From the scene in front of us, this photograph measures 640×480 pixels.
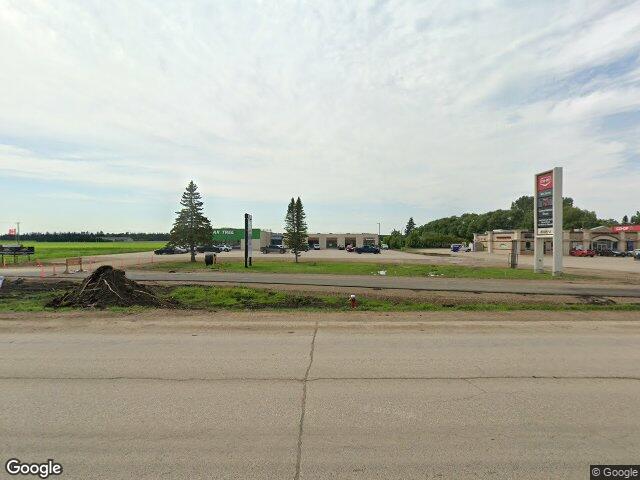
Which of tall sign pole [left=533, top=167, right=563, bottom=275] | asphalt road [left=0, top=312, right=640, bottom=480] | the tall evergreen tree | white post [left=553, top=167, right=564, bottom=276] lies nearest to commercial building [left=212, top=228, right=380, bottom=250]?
the tall evergreen tree

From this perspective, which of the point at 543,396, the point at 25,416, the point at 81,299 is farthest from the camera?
the point at 81,299

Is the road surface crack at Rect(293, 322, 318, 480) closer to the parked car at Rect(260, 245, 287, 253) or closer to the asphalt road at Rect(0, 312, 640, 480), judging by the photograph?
the asphalt road at Rect(0, 312, 640, 480)

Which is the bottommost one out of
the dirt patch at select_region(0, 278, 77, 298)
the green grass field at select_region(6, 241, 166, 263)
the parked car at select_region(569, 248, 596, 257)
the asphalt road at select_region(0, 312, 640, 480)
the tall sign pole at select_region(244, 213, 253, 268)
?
the dirt patch at select_region(0, 278, 77, 298)

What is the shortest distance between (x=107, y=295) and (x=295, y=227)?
32347 mm

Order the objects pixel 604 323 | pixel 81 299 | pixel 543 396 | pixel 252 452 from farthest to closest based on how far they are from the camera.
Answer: pixel 81 299 → pixel 604 323 → pixel 543 396 → pixel 252 452

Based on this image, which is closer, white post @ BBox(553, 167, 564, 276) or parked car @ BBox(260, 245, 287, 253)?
white post @ BBox(553, 167, 564, 276)

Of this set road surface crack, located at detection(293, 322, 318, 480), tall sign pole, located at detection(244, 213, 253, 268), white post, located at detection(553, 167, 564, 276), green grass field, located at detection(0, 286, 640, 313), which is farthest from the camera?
tall sign pole, located at detection(244, 213, 253, 268)

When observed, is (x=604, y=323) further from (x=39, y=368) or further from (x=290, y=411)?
(x=39, y=368)

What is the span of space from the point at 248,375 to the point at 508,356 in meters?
4.70

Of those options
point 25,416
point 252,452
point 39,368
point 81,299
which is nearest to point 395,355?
point 252,452

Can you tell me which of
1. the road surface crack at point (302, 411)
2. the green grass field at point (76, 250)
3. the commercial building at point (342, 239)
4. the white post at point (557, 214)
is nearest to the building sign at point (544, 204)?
the white post at point (557, 214)

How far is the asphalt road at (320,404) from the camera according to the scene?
3.48 m

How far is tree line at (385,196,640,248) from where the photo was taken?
106500mm

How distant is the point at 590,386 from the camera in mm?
5285
